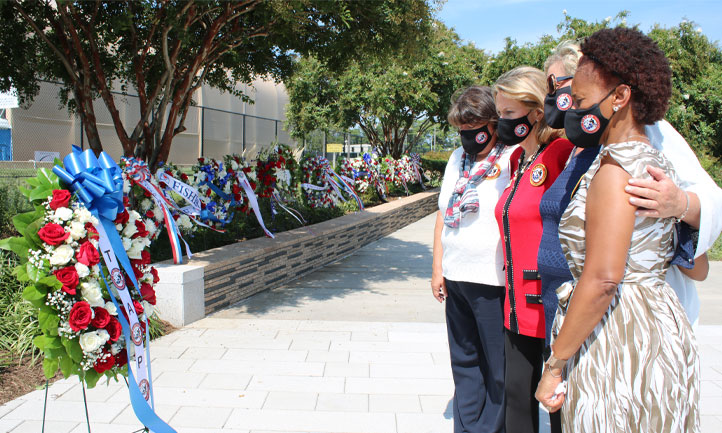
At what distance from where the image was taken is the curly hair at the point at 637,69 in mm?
1626

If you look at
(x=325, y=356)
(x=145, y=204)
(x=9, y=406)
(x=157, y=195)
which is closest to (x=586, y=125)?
(x=325, y=356)

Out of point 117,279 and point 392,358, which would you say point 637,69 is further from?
point 392,358

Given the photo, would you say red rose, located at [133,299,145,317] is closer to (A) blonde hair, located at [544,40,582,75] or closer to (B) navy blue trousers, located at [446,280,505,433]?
(B) navy blue trousers, located at [446,280,505,433]

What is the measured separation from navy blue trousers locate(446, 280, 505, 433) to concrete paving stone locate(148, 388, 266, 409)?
4.66 feet

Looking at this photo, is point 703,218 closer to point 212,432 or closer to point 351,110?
point 212,432

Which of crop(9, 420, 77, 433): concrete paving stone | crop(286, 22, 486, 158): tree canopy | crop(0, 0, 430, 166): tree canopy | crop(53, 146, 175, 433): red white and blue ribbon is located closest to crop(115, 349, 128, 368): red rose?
crop(53, 146, 175, 433): red white and blue ribbon

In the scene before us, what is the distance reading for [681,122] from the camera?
54.1 ft

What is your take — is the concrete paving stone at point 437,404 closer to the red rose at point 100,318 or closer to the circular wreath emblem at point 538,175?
the circular wreath emblem at point 538,175

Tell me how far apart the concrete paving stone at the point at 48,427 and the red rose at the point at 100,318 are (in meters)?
1.19

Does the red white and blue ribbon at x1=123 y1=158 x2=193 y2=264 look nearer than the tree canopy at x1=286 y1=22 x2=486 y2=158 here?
Yes

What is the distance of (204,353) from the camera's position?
4500mm

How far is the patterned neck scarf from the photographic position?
2.69 metres

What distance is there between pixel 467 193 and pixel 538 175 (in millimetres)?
488

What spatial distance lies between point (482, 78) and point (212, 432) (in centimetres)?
2021
